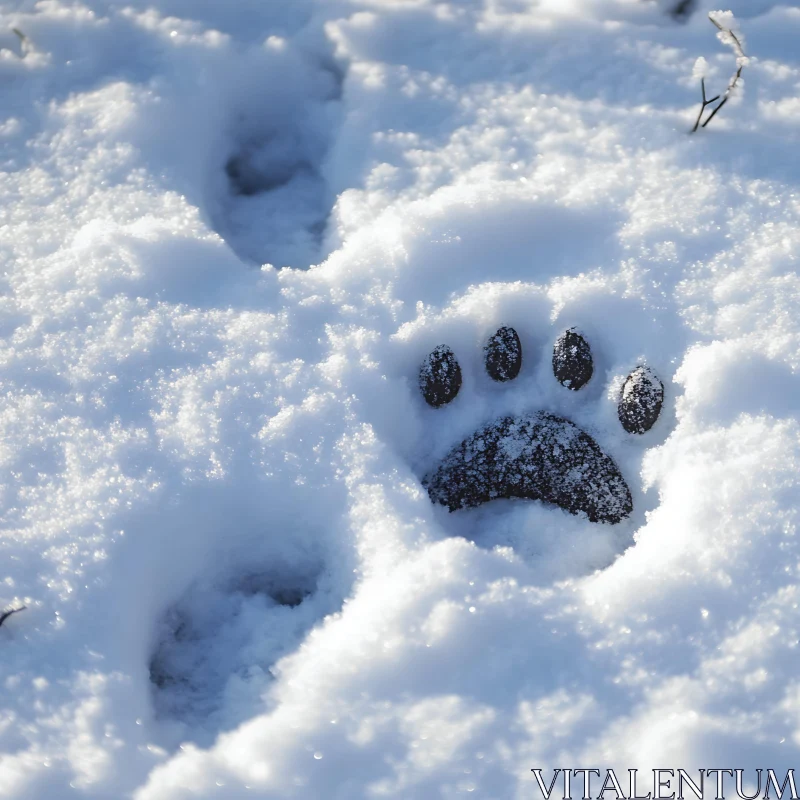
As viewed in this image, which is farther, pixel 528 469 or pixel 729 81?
Answer: pixel 729 81

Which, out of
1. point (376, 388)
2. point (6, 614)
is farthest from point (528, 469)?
Answer: point (6, 614)

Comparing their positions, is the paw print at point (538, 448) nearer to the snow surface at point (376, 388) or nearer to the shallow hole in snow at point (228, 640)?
the snow surface at point (376, 388)

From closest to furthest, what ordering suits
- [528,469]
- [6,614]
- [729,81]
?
→ [6,614]
[528,469]
[729,81]

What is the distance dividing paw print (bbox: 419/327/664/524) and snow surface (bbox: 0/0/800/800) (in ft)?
0.13

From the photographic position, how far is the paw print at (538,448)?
196 cm

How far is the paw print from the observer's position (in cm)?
196

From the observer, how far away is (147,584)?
1.87m

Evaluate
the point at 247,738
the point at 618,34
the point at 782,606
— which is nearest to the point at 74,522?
the point at 247,738

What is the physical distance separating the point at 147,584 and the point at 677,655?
116 cm

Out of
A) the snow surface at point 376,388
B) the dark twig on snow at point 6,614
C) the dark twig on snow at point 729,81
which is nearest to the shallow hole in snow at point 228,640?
the snow surface at point 376,388

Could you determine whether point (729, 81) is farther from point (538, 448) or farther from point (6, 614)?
point (6, 614)

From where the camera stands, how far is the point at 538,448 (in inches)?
79.2

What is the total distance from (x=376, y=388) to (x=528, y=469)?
423 millimetres

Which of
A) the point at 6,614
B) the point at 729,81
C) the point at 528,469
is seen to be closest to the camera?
the point at 6,614
